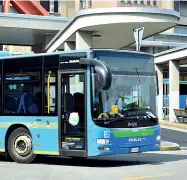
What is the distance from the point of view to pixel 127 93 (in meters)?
11.8

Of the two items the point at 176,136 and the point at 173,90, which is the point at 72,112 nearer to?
the point at 176,136

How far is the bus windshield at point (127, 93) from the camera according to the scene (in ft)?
37.3

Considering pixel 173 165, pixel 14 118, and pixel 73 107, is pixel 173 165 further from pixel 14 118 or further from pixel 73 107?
pixel 14 118

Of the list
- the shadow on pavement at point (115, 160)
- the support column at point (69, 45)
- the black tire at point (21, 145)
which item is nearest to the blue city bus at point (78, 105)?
the black tire at point (21, 145)

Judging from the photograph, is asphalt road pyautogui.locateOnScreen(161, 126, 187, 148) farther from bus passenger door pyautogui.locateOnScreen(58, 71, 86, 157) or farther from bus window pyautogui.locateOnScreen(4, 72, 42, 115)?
bus window pyautogui.locateOnScreen(4, 72, 42, 115)

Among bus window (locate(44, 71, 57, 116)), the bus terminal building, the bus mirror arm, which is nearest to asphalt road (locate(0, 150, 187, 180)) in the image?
bus window (locate(44, 71, 57, 116))

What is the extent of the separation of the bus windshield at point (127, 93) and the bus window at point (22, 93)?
5.90 feet

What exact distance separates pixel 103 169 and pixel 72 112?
1.57 m

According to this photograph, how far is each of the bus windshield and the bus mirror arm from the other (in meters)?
0.28

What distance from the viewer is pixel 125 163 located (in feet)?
41.8

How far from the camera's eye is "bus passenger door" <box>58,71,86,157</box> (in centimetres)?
1147

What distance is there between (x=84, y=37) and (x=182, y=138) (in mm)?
6239

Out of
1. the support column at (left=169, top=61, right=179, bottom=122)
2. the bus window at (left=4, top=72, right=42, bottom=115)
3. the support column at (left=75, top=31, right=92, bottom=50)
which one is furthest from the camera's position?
the support column at (left=169, top=61, right=179, bottom=122)

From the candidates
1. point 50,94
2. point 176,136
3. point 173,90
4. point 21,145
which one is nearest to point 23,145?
point 21,145
